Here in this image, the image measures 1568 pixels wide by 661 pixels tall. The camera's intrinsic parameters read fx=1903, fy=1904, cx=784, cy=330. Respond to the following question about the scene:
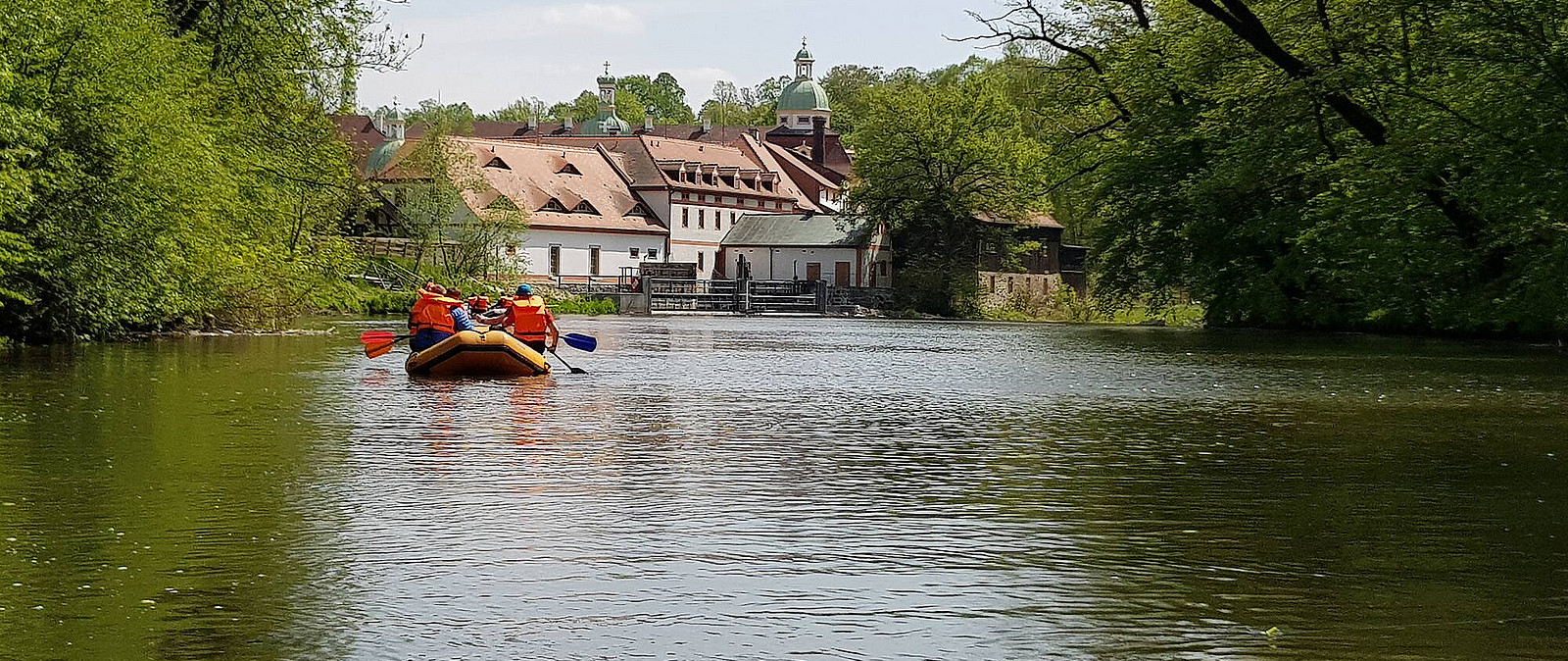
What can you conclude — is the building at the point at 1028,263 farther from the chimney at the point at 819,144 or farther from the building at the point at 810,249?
the chimney at the point at 819,144

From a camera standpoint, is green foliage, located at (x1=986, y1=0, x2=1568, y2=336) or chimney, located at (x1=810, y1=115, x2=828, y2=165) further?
chimney, located at (x1=810, y1=115, x2=828, y2=165)

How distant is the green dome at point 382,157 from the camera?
9450 cm

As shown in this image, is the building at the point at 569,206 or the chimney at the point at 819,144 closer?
the building at the point at 569,206

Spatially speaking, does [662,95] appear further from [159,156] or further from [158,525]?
[158,525]

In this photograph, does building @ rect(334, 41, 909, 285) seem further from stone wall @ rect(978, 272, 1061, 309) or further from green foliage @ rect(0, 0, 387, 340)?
green foliage @ rect(0, 0, 387, 340)

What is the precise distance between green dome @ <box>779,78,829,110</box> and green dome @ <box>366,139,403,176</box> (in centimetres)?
4471

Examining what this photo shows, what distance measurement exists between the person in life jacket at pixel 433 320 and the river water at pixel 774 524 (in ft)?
17.6

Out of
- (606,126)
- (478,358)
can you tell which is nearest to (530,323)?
(478,358)

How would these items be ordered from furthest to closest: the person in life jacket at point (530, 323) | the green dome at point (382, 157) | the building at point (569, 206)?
the green dome at point (382, 157) → the building at point (569, 206) → the person in life jacket at point (530, 323)

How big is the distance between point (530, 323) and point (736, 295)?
5803 centimetres

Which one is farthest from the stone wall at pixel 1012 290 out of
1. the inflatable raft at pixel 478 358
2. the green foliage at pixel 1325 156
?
the inflatable raft at pixel 478 358

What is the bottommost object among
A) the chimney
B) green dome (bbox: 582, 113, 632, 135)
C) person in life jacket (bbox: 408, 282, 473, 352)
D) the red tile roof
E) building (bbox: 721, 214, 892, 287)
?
person in life jacket (bbox: 408, 282, 473, 352)

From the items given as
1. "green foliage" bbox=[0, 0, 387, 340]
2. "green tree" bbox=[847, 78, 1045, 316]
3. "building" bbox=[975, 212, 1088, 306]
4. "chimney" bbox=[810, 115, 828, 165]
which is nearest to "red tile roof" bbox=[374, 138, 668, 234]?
"green tree" bbox=[847, 78, 1045, 316]

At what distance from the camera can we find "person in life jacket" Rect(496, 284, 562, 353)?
30703 mm
